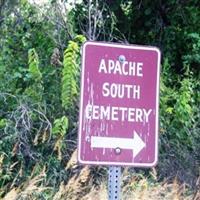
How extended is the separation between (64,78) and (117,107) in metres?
3.67

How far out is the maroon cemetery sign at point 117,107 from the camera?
2.63 m

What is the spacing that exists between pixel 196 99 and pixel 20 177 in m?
3.05

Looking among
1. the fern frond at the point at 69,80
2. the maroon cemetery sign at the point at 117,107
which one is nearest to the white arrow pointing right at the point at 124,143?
the maroon cemetery sign at the point at 117,107

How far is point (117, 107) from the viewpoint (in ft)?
8.81

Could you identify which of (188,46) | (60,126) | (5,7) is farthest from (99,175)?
(188,46)

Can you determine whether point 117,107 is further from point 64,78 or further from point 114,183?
point 64,78

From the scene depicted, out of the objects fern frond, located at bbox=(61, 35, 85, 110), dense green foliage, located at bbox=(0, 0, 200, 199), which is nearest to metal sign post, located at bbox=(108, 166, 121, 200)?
dense green foliage, located at bbox=(0, 0, 200, 199)

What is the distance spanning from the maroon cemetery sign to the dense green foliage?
2357 mm

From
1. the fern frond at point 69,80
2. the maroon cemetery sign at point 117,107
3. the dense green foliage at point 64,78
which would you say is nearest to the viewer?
the maroon cemetery sign at point 117,107

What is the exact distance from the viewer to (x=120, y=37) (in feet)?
30.3

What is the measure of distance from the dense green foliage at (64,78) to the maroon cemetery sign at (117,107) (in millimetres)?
2357

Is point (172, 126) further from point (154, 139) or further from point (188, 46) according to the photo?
point (154, 139)

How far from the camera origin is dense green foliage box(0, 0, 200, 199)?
235 inches

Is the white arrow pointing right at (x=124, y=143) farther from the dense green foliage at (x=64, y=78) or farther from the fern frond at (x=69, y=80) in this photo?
the fern frond at (x=69, y=80)
